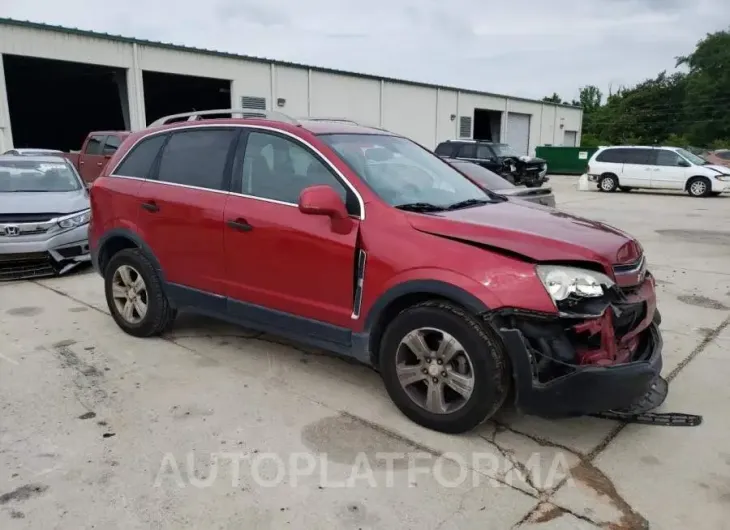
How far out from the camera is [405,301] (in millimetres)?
3543

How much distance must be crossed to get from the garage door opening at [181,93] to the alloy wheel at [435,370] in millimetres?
21741

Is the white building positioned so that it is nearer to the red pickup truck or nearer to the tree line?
the red pickup truck

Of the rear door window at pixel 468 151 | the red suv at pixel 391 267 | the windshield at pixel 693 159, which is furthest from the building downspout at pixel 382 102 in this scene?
the red suv at pixel 391 267

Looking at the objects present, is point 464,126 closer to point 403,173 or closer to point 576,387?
point 403,173

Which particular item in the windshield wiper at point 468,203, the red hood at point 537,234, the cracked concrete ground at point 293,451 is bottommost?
the cracked concrete ground at point 293,451

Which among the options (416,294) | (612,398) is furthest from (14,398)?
(612,398)

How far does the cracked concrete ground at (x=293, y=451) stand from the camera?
2.80 metres

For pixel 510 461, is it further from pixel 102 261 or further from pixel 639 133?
pixel 639 133

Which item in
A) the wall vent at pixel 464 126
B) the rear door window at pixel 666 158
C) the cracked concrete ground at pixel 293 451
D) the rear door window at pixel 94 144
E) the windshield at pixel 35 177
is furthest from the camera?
the wall vent at pixel 464 126

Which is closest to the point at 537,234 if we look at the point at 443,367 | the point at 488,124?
the point at 443,367

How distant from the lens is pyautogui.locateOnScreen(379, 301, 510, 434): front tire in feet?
10.5

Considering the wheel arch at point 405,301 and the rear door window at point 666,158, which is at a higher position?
the rear door window at point 666,158

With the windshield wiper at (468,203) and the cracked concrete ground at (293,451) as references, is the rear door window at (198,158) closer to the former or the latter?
the cracked concrete ground at (293,451)

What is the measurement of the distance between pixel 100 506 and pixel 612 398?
99.8 inches
